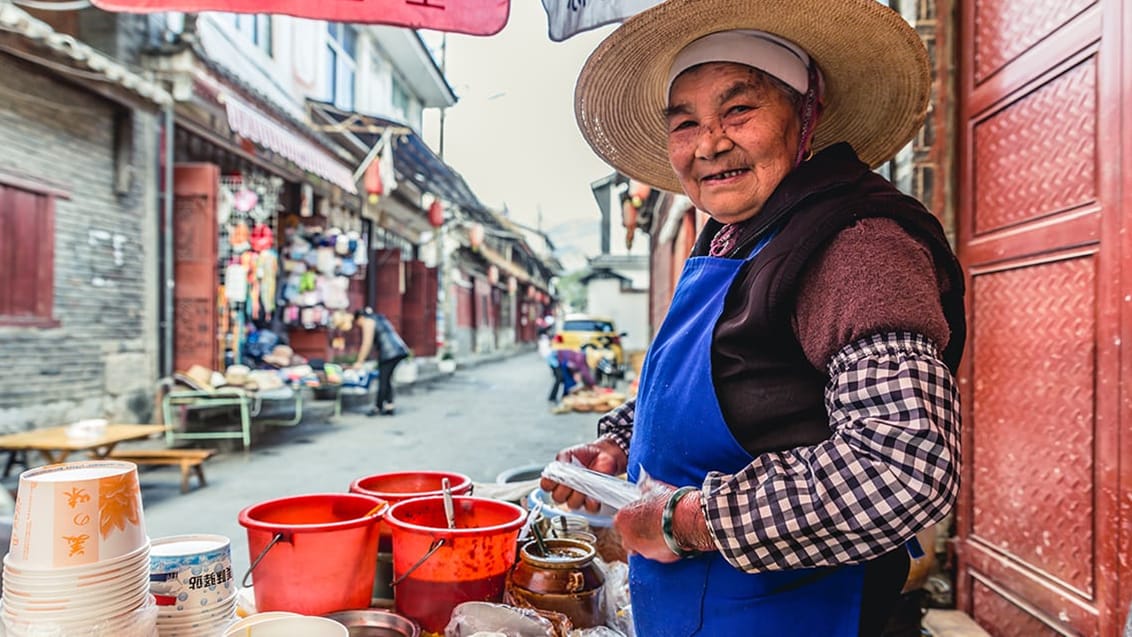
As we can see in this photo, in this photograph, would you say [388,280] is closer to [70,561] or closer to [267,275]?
[267,275]

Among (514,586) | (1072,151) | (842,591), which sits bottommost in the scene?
(514,586)

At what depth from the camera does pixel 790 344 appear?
1.21 metres

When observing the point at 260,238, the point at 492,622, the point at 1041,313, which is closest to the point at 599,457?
the point at 492,622

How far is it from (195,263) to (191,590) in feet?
28.6

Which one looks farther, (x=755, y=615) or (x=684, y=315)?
(x=684, y=315)

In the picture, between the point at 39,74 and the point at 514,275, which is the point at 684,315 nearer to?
the point at 39,74

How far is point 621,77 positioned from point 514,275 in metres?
33.7

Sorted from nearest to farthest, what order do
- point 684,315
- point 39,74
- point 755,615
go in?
point 755,615, point 684,315, point 39,74

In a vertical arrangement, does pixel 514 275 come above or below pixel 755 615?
above

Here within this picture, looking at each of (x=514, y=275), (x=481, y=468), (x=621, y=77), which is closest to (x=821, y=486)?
(x=621, y=77)

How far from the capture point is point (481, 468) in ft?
23.9

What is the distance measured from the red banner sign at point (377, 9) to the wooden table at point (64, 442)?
193 inches

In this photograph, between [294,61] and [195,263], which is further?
[294,61]

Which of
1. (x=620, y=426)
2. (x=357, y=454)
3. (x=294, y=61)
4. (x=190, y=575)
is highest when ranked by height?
(x=294, y=61)
